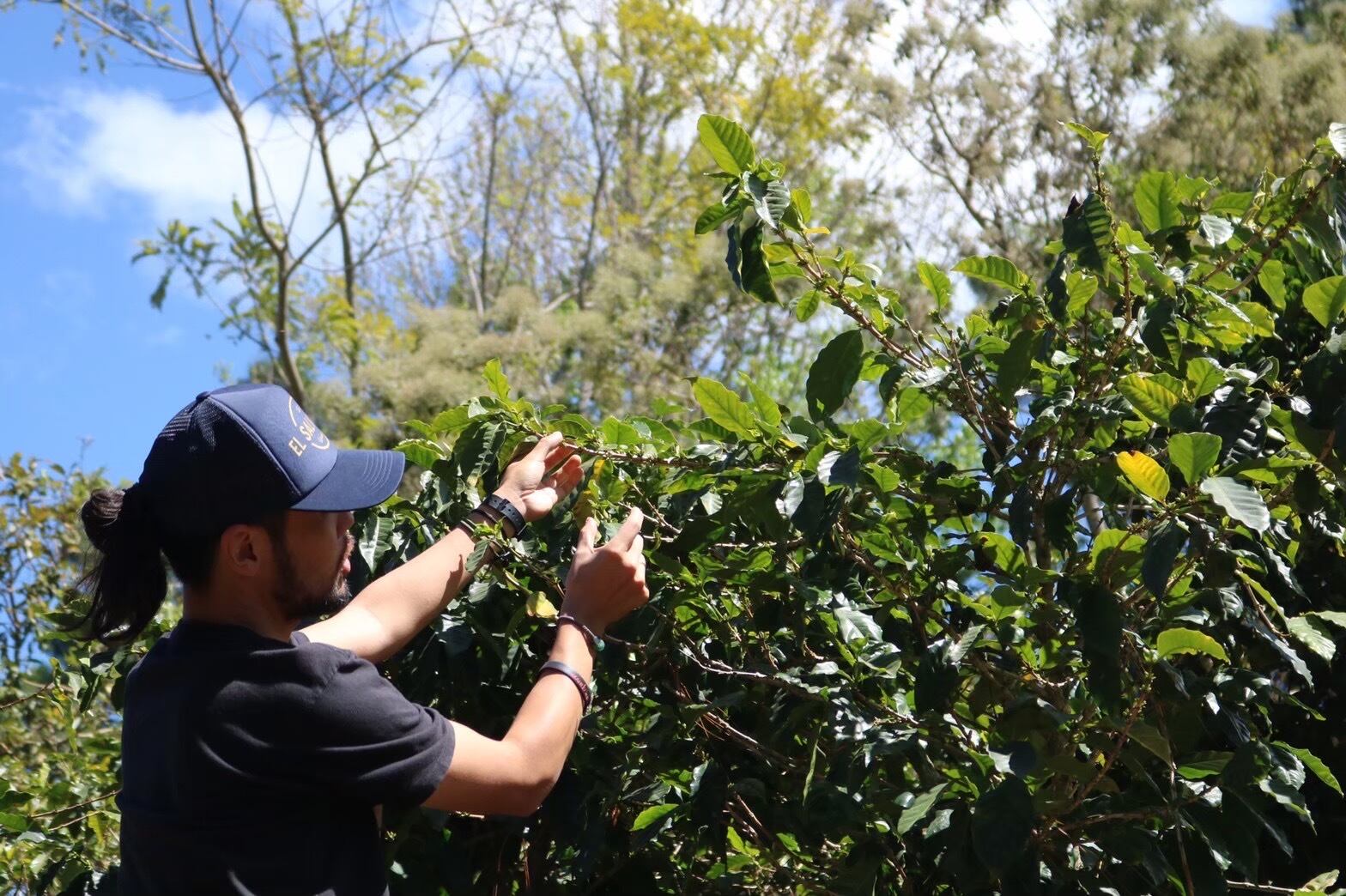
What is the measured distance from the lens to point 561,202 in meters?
17.6

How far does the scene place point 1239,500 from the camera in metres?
1.70

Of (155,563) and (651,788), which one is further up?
(155,563)

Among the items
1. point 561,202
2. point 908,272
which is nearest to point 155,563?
point 908,272

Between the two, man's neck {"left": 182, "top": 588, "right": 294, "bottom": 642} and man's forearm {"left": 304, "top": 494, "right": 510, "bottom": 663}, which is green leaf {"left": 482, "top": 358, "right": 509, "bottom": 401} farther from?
man's neck {"left": 182, "top": 588, "right": 294, "bottom": 642}

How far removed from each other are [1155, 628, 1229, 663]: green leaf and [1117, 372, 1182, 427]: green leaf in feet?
0.97

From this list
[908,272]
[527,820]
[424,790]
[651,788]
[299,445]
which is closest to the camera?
[424,790]

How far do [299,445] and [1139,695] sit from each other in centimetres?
125

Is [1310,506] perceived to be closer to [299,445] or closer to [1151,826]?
[1151,826]

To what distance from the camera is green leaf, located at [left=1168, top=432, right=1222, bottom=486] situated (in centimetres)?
174

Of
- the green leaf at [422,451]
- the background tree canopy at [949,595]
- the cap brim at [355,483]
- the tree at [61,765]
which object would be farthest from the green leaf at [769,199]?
the tree at [61,765]

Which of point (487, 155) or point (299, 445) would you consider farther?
point (487, 155)

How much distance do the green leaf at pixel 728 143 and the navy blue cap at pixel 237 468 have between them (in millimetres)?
740

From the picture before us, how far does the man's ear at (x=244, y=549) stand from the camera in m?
1.78

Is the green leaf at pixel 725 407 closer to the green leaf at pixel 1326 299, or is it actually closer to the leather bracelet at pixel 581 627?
the leather bracelet at pixel 581 627
